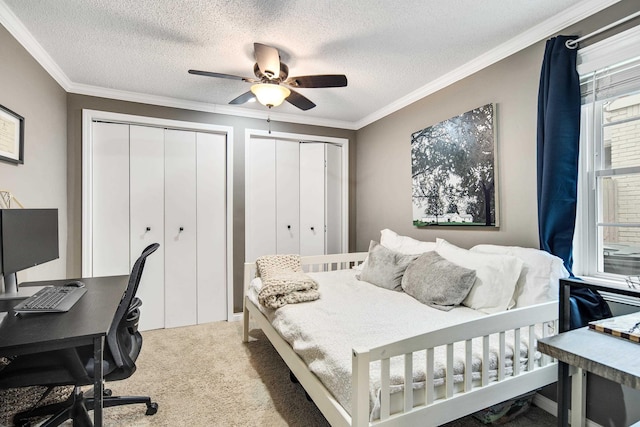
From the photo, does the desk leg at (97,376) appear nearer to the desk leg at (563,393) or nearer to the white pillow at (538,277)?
the desk leg at (563,393)

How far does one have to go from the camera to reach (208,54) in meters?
2.26

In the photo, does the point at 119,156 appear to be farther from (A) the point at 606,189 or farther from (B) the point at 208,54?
(A) the point at 606,189

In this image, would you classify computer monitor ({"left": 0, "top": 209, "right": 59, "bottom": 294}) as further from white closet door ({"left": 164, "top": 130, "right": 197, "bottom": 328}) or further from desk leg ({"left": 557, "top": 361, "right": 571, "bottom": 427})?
desk leg ({"left": 557, "top": 361, "right": 571, "bottom": 427})

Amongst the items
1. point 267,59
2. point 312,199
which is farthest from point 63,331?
point 312,199

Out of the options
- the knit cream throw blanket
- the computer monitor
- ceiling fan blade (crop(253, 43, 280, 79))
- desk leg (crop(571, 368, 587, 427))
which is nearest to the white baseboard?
desk leg (crop(571, 368, 587, 427))

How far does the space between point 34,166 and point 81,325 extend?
167 cm

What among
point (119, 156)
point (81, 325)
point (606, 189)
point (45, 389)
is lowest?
point (45, 389)

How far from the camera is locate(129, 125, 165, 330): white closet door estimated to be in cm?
313

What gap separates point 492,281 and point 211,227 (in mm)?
2773

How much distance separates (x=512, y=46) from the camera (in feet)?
6.82

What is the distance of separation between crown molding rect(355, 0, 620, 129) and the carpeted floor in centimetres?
234

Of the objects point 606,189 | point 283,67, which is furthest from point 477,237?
point 283,67

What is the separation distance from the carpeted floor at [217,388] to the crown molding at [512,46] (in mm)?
2337

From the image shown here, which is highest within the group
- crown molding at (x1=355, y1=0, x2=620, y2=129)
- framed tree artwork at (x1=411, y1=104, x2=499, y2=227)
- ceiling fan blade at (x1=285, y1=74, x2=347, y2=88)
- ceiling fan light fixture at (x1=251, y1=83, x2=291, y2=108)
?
crown molding at (x1=355, y1=0, x2=620, y2=129)
